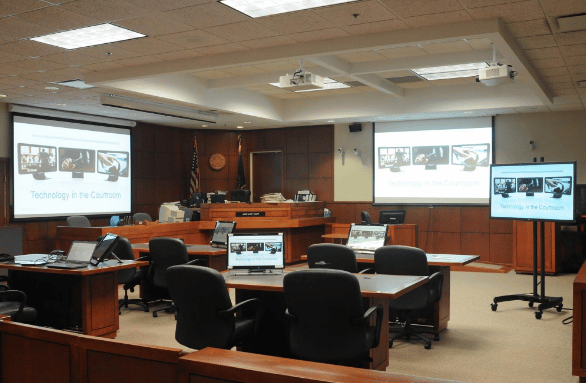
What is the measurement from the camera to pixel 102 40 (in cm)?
622

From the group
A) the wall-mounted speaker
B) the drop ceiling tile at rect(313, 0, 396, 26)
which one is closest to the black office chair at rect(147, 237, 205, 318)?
the drop ceiling tile at rect(313, 0, 396, 26)

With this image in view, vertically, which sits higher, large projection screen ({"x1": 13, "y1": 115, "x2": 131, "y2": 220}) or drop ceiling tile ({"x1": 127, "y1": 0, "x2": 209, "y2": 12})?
drop ceiling tile ({"x1": 127, "y1": 0, "x2": 209, "y2": 12})

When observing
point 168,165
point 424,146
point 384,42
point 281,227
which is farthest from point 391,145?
point 384,42

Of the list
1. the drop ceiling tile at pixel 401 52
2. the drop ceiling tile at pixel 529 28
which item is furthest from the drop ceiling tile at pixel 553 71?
the drop ceiling tile at pixel 529 28

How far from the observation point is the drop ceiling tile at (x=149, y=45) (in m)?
6.18

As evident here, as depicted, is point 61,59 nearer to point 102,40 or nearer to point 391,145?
point 102,40

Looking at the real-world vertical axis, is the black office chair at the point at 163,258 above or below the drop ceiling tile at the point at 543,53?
below

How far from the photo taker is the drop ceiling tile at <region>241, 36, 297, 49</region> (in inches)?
245

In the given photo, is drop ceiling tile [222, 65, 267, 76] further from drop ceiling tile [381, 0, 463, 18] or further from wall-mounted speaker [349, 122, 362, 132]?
wall-mounted speaker [349, 122, 362, 132]

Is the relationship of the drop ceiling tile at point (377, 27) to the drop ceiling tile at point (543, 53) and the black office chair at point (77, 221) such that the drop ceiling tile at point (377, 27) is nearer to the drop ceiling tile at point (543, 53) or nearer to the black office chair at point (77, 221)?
the drop ceiling tile at point (543, 53)

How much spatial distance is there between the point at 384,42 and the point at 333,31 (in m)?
0.56

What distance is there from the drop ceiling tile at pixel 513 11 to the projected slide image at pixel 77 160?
8256 millimetres

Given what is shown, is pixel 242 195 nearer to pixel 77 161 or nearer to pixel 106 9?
pixel 77 161

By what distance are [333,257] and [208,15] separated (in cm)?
267
